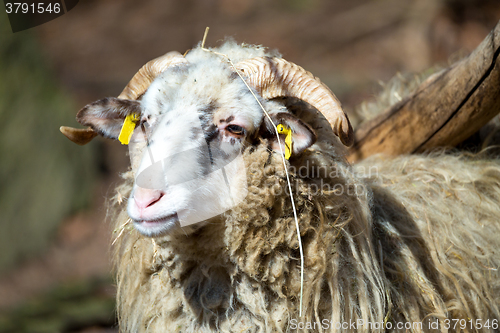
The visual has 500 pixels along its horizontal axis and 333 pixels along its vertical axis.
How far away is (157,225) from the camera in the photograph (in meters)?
1.48

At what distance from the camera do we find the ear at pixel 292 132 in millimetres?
1610

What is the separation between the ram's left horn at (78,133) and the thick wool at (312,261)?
311mm

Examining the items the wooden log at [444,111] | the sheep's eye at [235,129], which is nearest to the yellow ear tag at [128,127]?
the sheep's eye at [235,129]

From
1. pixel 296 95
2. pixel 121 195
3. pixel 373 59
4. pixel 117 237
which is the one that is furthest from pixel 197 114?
pixel 373 59

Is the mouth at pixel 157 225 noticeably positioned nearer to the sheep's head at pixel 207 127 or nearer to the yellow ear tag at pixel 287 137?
the sheep's head at pixel 207 127

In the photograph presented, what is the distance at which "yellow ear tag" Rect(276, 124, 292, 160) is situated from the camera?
165 cm

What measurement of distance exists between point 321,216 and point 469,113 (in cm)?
142

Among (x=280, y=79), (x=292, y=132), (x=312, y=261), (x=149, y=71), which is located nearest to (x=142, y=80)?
(x=149, y=71)

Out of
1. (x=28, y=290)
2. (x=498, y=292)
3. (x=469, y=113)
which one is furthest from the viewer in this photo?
(x=28, y=290)

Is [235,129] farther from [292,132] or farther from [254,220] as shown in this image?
[254,220]

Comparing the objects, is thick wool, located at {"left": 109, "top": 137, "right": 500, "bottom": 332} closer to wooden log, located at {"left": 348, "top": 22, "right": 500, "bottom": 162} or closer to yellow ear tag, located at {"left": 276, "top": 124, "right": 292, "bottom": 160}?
yellow ear tag, located at {"left": 276, "top": 124, "right": 292, "bottom": 160}

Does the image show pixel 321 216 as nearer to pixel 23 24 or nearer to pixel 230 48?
pixel 230 48

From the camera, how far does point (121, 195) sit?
1952 mm

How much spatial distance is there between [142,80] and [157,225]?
819 mm
